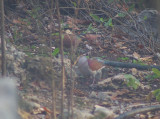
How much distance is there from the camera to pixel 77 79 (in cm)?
299

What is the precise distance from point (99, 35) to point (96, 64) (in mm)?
1226

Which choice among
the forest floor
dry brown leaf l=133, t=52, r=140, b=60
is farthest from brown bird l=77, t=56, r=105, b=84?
dry brown leaf l=133, t=52, r=140, b=60

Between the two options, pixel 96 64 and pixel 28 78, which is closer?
pixel 28 78

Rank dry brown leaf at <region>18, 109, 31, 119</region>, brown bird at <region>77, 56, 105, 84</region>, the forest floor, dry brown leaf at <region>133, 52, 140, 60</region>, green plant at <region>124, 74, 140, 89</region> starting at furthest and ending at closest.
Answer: dry brown leaf at <region>133, 52, 140, 60</region>
brown bird at <region>77, 56, 105, 84</region>
green plant at <region>124, 74, 140, 89</region>
the forest floor
dry brown leaf at <region>18, 109, 31, 119</region>

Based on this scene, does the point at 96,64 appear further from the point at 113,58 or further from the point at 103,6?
the point at 103,6

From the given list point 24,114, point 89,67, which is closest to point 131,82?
point 89,67

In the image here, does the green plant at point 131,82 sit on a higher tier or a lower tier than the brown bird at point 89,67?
lower

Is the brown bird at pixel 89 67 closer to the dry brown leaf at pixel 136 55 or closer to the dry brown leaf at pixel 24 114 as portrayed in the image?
the dry brown leaf at pixel 136 55

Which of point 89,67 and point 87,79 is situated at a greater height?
point 89,67

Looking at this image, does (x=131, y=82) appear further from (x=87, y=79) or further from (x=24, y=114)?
(x=24, y=114)

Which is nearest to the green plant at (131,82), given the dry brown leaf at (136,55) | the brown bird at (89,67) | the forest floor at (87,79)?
the forest floor at (87,79)

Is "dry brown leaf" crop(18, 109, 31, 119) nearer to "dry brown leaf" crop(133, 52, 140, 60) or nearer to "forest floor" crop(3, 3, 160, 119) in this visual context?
"forest floor" crop(3, 3, 160, 119)

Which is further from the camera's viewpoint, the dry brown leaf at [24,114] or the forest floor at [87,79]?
the forest floor at [87,79]

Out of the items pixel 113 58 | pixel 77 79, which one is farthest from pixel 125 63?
pixel 77 79
